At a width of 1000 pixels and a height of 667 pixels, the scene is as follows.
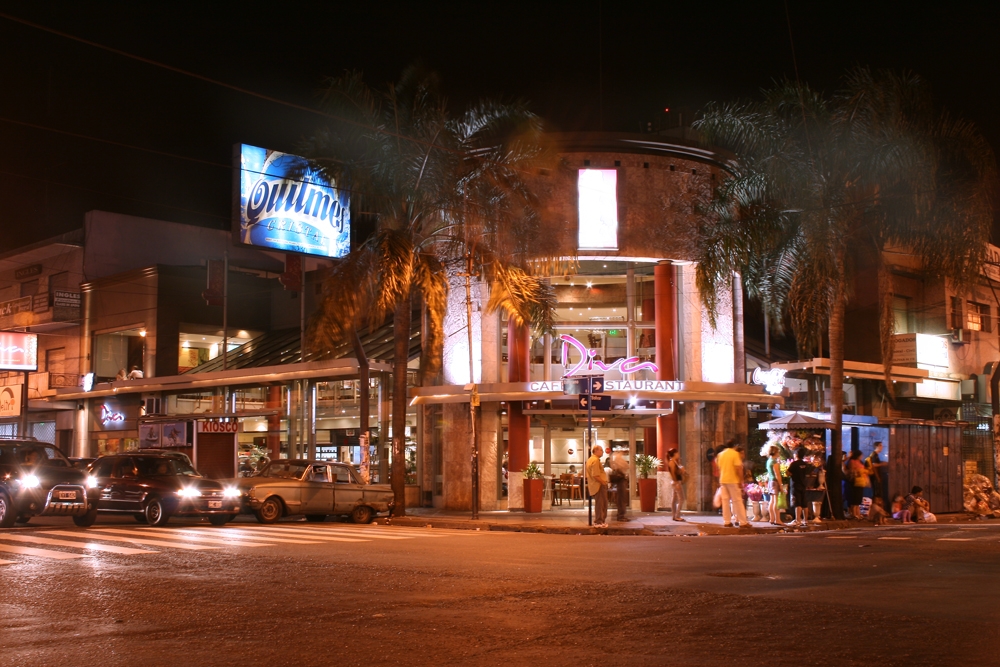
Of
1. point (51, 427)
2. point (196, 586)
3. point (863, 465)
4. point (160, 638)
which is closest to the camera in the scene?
point (160, 638)

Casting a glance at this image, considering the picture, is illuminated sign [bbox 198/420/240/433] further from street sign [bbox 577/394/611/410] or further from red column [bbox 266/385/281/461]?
street sign [bbox 577/394/611/410]

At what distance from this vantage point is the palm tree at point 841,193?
2358 centimetres

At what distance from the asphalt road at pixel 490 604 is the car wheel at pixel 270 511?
300 inches

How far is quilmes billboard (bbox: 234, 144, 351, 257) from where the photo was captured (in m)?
27.2

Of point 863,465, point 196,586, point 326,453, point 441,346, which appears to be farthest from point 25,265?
point 196,586

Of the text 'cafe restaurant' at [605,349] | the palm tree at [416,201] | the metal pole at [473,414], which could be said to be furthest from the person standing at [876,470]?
the metal pole at [473,414]

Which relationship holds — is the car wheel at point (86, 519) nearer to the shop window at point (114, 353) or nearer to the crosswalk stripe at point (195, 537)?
the crosswalk stripe at point (195, 537)

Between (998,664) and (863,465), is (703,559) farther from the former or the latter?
(863,465)

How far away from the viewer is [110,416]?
42.5 m

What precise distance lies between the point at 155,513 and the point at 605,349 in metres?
13.6

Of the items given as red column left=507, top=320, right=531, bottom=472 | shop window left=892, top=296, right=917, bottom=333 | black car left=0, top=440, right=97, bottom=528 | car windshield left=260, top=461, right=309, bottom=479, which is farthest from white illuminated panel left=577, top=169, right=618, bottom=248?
shop window left=892, top=296, right=917, bottom=333

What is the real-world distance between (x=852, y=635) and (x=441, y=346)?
2133 cm

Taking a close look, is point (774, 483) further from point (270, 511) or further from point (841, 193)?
point (270, 511)

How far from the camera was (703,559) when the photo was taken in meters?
13.8
